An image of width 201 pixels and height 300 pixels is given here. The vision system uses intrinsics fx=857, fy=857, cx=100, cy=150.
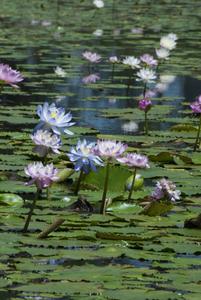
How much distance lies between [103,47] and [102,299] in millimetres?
7218

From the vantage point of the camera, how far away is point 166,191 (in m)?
2.77

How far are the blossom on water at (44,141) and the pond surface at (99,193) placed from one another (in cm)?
19

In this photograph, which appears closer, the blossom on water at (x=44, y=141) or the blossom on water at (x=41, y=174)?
the blossom on water at (x=41, y=174)

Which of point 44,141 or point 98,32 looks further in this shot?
point 98,32

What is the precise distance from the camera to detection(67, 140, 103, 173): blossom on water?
8.71ft

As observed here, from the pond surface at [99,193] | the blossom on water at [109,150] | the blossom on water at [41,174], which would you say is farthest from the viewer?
the blossom on water at [109,150]

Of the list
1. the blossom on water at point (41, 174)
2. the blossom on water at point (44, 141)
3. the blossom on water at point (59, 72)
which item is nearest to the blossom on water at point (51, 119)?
the blossom on water at point (44, 141)

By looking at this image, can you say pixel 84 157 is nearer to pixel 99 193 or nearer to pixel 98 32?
pixel 99 193

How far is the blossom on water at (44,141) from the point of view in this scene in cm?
264

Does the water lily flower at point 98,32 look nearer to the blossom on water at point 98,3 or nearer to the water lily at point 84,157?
the blossom on water at point 98,3

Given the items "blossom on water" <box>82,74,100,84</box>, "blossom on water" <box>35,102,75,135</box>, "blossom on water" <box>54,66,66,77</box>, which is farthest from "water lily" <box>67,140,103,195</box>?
"blossom on water" <box>54,66,66,77</box>

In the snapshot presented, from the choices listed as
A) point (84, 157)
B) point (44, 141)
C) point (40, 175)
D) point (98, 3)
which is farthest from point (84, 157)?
point (98, 3)

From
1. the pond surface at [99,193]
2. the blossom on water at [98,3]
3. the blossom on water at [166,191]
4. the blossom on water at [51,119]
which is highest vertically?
the blossom on water at [98,3]

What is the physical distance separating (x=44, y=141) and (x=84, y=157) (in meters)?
0.13
